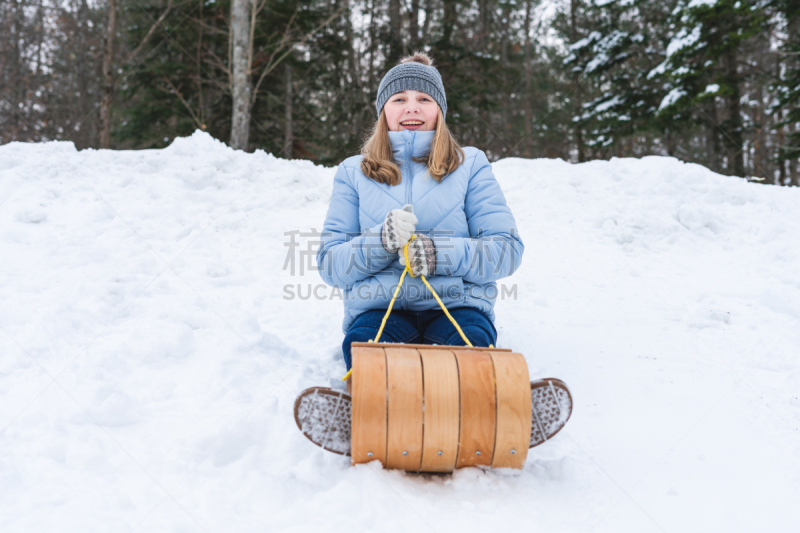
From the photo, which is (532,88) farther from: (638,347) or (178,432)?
(178,432)

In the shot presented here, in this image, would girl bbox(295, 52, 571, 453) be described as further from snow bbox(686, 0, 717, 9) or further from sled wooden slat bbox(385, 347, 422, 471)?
snow bbox(686, 0, 717, 9)

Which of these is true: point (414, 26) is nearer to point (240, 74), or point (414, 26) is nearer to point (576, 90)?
point (240, 74)

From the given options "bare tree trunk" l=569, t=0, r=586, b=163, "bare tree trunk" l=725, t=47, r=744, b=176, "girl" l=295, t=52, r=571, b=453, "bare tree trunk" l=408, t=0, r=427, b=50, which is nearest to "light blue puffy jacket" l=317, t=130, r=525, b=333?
Answer: "girl" l=295, t=52, r=571, b=453

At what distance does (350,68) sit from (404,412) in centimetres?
1164

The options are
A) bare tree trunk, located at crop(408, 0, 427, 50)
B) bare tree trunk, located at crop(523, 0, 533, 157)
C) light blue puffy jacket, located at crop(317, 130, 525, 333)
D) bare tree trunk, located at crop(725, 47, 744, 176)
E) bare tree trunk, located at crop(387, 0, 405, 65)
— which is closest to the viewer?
light blue puffy jacket, located at crop(317, 130, 525, 333)

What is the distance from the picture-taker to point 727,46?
8.80 metres

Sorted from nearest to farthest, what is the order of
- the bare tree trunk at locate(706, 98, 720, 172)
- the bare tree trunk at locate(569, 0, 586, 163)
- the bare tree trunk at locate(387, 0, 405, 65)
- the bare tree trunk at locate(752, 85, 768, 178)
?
the bare tree trunk at locate(706, 98, 720, 172) < the bare tree trunk at locate(387, 0, 405, 65) < the bare tree trunk at locate(569, 0, 586, 163) < the bare tree trunk at locate(752, 85, 768, 178)

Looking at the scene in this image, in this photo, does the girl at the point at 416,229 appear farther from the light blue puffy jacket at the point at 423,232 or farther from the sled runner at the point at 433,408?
the sled runner at the point at 433,408

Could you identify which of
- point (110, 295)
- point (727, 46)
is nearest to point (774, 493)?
point (110, 295)

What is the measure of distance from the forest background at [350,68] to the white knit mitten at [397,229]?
5.96 meters

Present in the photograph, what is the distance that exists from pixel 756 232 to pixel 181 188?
5.38 metres

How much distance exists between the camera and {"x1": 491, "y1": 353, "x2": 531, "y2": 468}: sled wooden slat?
161 centimetres

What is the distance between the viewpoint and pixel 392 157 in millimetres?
2414

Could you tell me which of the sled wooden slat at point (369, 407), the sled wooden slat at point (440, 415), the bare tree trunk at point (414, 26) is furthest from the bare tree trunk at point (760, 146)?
the sled wooden slat at point (369, 407)
